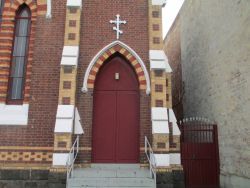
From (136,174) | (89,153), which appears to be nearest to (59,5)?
(89,153)

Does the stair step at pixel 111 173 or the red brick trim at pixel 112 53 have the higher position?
the red brick trim at pixel 112 53

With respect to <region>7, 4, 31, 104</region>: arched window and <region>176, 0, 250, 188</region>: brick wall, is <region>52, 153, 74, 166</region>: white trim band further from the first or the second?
A: <region>176, 0, 250, 188</region>: brick wall

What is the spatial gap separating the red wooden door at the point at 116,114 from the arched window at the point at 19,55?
2.64 meters

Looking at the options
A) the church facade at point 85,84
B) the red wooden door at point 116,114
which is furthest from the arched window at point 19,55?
the red wooden door at point 116,114

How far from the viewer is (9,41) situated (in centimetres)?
1090

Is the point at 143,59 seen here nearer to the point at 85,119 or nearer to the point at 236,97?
the point at 85,119

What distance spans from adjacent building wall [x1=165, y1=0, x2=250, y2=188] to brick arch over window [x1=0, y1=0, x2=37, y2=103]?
7512 millimetres

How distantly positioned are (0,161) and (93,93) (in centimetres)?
377

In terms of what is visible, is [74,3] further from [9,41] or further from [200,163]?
[200,163]

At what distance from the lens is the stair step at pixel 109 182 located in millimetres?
8758

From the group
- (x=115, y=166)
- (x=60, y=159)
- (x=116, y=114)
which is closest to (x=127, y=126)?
(x=116, y=114)

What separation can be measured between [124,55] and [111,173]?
411 centimetres

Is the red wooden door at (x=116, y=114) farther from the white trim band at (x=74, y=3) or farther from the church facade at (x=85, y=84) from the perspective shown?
the white trim band at (x=74, y=3)

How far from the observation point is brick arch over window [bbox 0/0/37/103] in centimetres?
1056
